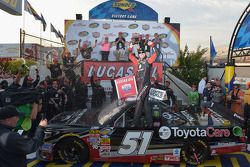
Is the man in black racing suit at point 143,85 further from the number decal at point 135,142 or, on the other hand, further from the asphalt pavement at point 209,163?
the asphalt pavement at point 209,163

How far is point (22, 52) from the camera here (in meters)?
15.5

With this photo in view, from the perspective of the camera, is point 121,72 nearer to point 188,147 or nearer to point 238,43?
point 238,43

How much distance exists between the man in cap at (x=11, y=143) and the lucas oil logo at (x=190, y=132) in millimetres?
3372

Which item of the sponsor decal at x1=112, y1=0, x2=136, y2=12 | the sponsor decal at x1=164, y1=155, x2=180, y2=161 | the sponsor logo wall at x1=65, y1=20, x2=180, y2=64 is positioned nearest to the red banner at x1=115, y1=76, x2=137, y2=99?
the sponsor decal at x1=164, y1=155, x2=180, y2=161

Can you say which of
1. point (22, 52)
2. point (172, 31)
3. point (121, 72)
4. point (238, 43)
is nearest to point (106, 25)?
point (172, 31)

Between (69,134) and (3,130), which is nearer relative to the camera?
(3,130)

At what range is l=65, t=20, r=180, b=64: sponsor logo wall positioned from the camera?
19.5 m

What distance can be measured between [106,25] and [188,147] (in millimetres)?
14552

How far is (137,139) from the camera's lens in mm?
6125

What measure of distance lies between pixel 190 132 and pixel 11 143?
3.95 metres

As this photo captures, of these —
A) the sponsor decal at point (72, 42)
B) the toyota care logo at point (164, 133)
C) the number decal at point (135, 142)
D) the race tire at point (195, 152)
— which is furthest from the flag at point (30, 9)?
the race tire at point (195, 152)

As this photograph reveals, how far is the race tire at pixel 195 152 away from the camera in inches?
247

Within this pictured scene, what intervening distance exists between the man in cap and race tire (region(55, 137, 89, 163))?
3.02 metres

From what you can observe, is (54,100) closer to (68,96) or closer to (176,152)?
(68,96)
